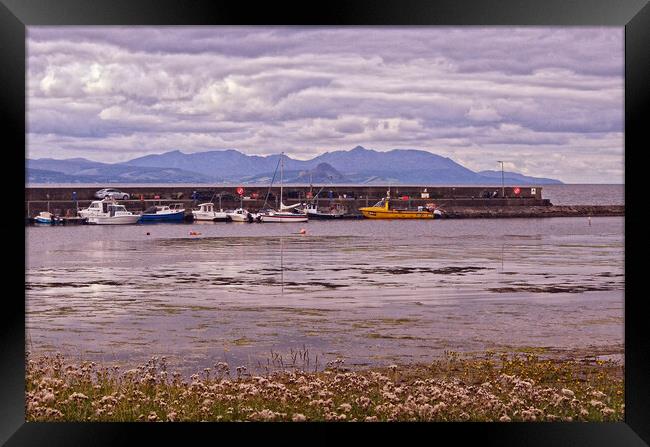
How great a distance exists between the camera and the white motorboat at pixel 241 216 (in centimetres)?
5759

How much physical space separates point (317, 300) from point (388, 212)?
151 feet

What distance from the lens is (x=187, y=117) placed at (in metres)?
128

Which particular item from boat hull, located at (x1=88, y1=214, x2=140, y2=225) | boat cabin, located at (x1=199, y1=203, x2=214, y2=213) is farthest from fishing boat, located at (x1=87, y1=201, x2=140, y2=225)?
boat cabin, located at (x1=199, y1=203, x2=214, y2=213)

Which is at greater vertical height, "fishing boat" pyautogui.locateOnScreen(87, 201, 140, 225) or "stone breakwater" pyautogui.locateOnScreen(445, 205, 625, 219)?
"stone breakwater" pyautogui.locateOnScreen(445, 205, 625, 219)

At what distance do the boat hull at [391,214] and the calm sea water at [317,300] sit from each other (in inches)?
1028

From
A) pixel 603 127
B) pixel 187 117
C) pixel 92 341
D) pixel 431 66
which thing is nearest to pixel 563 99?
pixel 603 127

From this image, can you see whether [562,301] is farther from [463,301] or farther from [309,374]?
[309,374]

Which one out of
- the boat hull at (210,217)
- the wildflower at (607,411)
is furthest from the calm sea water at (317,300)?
the boat hull at (210,217)

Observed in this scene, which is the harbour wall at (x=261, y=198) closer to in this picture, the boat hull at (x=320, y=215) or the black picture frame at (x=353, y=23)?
the boat hull at (x=320, y=215)

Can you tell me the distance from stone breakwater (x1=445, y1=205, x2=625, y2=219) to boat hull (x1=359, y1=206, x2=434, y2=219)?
1.75 m

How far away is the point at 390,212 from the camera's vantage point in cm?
6303

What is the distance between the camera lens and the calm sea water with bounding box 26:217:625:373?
36.9 feet

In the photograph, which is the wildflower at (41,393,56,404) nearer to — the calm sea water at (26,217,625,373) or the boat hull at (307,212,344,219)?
the calm sea water at (26,217,625,373)
